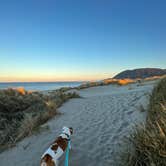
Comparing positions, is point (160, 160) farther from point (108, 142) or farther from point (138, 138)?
point (108, 142)

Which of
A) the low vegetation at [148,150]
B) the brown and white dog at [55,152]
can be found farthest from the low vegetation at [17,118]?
the low vegetation at [148,150]

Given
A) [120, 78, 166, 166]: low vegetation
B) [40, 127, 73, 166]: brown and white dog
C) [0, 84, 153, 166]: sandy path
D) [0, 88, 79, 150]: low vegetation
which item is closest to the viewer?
[120, 78, 166, 166]: low vegetation

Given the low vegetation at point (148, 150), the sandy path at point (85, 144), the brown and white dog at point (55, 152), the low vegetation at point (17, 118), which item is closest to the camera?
the low vegetation at point (148, 150)

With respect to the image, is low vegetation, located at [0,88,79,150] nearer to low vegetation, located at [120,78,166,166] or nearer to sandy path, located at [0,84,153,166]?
sandy path, located at [0,84,153,166]

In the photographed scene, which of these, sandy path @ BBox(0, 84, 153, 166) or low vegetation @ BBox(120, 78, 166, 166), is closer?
low vegetation @ BBox(120, 78, 166, 166)

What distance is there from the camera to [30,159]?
127 inches

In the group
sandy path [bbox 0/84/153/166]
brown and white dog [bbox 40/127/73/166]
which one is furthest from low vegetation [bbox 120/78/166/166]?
brown and white dog [bbox 40/127/73/166]

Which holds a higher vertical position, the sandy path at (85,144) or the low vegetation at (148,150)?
the low vegetation at (148,150)

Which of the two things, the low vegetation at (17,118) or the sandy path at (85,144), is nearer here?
the sandy path at (85,144)

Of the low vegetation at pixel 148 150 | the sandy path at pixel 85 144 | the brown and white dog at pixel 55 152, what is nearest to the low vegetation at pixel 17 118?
the sandy path at pixel 85 144

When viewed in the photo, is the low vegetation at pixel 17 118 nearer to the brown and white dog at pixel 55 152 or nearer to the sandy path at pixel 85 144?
the sandy path at pixel 85 144

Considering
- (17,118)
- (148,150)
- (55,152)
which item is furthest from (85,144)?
(17,118)

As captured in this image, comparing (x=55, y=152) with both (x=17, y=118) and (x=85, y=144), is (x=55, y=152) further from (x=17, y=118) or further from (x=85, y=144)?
(x=17, y=118)

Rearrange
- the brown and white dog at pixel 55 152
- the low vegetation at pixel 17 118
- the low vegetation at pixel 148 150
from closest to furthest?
the low vegetation at pixel 148 150 < the brown and white dog at pixel 55 152 < the low vegetation at pixel 17 118
